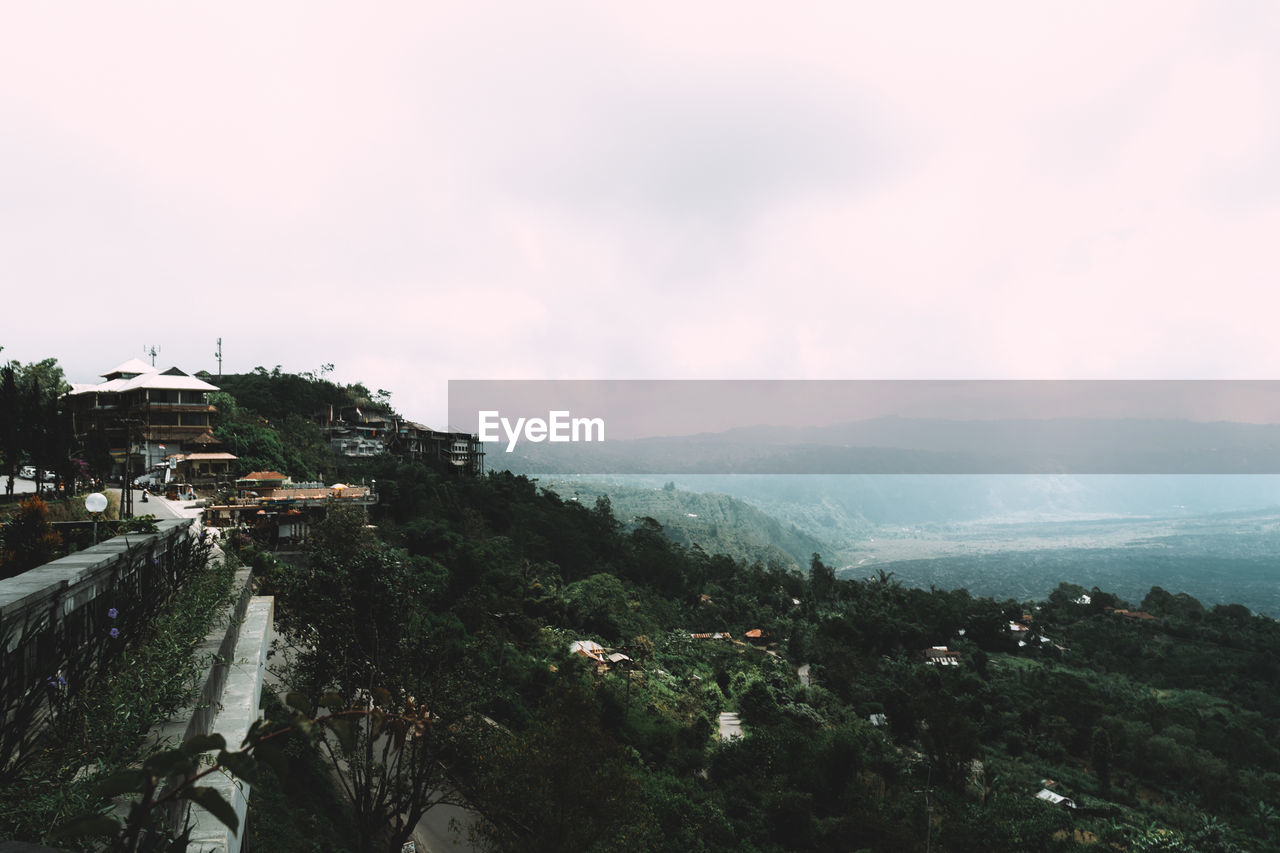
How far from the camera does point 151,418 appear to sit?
29.9m

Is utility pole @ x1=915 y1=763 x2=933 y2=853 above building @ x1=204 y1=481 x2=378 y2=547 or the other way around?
the other way around

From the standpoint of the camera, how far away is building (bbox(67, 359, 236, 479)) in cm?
2928

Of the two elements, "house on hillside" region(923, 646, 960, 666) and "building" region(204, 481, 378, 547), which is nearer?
"building" region(204, 481, 378, 547)

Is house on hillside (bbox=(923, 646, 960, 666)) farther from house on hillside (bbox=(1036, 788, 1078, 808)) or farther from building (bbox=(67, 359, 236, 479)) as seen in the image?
building (bbox=(67, 359, 236, 479))

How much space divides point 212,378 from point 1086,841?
202 feet

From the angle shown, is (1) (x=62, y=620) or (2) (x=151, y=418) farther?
(2) (x=151, y=418)

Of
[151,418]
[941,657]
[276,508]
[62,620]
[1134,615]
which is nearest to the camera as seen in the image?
[62,620]

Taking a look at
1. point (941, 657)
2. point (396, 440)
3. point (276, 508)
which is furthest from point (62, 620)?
point (941, 657)

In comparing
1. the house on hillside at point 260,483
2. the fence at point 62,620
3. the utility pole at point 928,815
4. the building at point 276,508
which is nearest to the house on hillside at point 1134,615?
the utility pole at point 928,815

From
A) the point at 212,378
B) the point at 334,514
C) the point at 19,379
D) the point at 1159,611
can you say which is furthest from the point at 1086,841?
the point at 212,378

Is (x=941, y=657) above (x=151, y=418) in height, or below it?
below

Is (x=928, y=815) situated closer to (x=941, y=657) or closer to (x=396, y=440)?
(x=941, y=657)

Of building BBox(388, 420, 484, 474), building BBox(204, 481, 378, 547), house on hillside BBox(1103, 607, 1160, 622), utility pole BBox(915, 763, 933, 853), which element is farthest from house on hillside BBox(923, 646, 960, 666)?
building BBox(204, 481, 378, 547)

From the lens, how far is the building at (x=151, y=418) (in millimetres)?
29281
